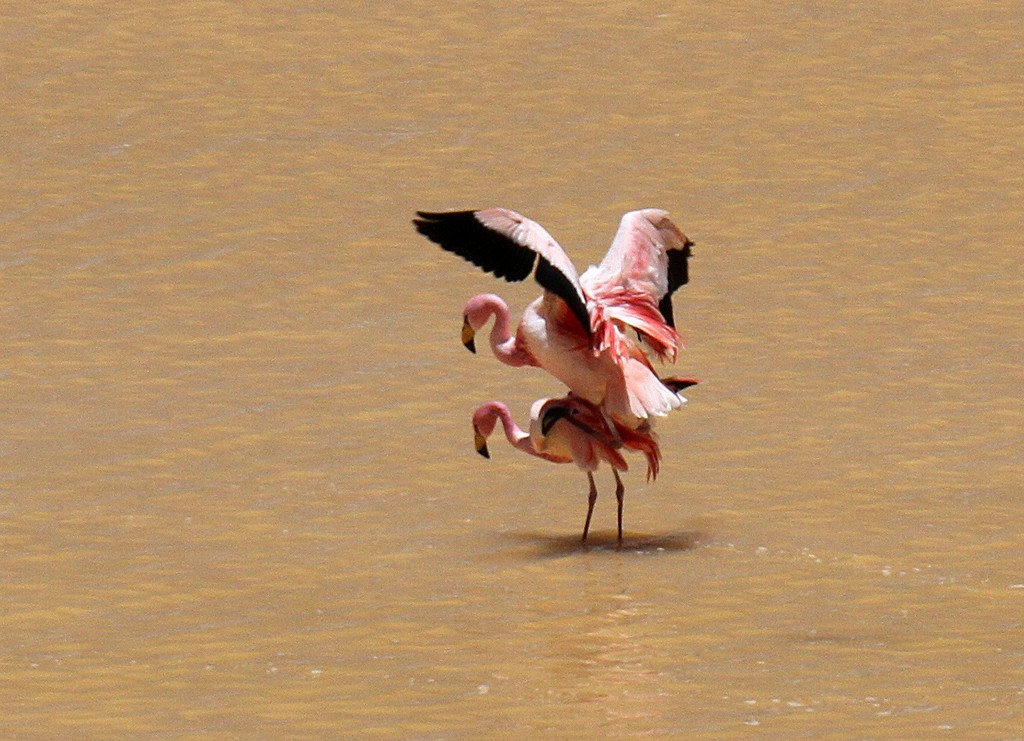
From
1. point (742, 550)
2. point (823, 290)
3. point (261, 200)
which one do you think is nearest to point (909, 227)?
point (823, 290)

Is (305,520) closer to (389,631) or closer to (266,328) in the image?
(389,631)

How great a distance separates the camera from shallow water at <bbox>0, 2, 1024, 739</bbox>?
8.88 metres

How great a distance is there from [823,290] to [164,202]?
6211 mm

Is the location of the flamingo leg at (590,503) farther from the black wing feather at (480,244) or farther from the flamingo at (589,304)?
the black wing feather at (480,244)

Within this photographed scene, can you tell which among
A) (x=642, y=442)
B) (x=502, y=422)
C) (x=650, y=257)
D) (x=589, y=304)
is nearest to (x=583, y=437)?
(x=642, y=442)

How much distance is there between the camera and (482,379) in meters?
15.1

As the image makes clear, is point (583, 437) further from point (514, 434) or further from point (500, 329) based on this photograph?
point (500, 329)

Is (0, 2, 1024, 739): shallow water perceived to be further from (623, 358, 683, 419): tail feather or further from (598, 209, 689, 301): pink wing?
(598, 209, 689, 301): pink wing

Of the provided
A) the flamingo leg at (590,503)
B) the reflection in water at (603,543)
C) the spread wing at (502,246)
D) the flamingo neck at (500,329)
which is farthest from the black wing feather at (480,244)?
the reflection in water at (603,543)

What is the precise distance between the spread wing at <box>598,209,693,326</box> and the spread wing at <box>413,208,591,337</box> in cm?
102

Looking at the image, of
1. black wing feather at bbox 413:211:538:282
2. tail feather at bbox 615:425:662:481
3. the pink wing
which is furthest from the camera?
the pink wing

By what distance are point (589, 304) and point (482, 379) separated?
3.69 metres

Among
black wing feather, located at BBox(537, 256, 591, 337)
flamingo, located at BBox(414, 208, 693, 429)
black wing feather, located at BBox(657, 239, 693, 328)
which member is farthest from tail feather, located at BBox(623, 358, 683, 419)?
black wing feather, located at BBox(657, 239, 693, 328)

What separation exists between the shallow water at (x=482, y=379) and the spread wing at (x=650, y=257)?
46.2 inches
